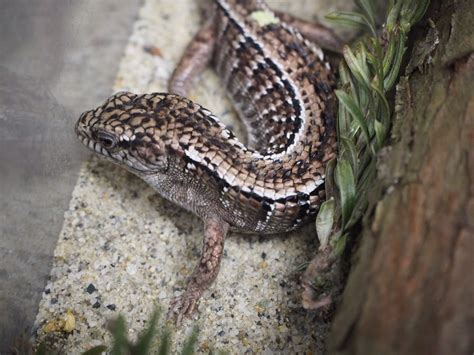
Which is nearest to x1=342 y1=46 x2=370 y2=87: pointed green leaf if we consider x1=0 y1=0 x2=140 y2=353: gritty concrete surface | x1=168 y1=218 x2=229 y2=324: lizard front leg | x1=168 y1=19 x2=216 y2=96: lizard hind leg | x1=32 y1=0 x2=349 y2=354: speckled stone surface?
x1=32 y1=0 x2=349 y2=354: speckled stone surface

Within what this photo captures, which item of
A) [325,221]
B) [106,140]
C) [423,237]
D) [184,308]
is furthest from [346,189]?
[106,140]

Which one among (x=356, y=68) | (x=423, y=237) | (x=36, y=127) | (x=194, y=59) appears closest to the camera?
(x=423, y=237)

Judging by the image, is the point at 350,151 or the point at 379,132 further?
the point at 350,151

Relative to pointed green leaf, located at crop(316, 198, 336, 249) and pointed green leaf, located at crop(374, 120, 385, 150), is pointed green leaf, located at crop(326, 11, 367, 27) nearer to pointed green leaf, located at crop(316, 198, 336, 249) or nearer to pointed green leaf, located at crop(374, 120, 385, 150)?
pointed green leaf, located at crop(374, 120, 385, 150)

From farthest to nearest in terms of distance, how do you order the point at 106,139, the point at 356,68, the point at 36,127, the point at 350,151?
the point at 106,139 → the point at 36,127 → the point at 356,68 → the point at 350,151

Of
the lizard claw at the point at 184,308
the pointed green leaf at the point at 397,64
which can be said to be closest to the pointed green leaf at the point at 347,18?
the pointed green leaf at the point at 397,64

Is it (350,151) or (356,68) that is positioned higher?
(356,68)

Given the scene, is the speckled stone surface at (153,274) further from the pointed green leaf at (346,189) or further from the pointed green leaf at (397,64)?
the pointed green leaf at (397,64)

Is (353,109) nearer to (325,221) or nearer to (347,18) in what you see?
(325,221)
